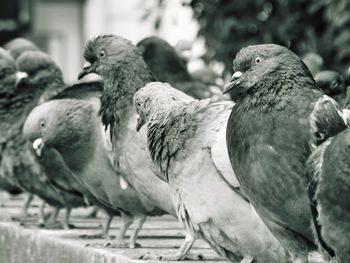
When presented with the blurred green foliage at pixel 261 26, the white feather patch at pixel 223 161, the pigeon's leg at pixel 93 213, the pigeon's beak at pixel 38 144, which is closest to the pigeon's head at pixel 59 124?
the pigeon's beak at pixel 38 144

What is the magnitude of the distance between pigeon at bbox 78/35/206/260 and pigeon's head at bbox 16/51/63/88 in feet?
4.98

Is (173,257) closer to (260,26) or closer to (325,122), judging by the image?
(325,122)

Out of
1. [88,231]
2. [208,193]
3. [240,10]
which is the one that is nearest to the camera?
[208,193]

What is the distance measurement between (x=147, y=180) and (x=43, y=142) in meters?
1.12

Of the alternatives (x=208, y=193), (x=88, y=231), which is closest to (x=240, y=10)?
(x=88, y=231)

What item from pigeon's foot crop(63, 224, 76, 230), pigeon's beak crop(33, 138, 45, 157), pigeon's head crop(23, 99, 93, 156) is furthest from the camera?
pigeon's foot crop(63, 224, 76, 230)

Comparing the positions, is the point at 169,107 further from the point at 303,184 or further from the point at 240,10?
the point at 240,10

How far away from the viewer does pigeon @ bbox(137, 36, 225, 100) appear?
9758mm

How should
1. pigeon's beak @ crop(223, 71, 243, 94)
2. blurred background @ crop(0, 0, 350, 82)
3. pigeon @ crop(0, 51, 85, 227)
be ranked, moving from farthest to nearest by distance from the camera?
blurred background @ crop(0, 0, 350, 82) → pigeon @ crop(0, 51, 85, 227) → pigeon's beak @ crop(223, 71, 243, 94)

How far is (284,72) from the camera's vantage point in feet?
20.9

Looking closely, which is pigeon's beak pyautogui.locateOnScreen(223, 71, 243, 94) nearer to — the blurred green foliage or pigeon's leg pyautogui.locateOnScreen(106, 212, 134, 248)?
pigeon's leg pyautogui.locateOnScreen(106, 212, 134, 248)

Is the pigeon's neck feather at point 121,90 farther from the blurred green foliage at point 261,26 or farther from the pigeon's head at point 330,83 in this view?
the blurred green foliage at point 261,26

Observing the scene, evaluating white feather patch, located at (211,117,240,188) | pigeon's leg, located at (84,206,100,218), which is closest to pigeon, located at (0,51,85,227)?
pigeon's leg, located at (84,206,100,218)

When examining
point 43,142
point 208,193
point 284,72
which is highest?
point 284,72
